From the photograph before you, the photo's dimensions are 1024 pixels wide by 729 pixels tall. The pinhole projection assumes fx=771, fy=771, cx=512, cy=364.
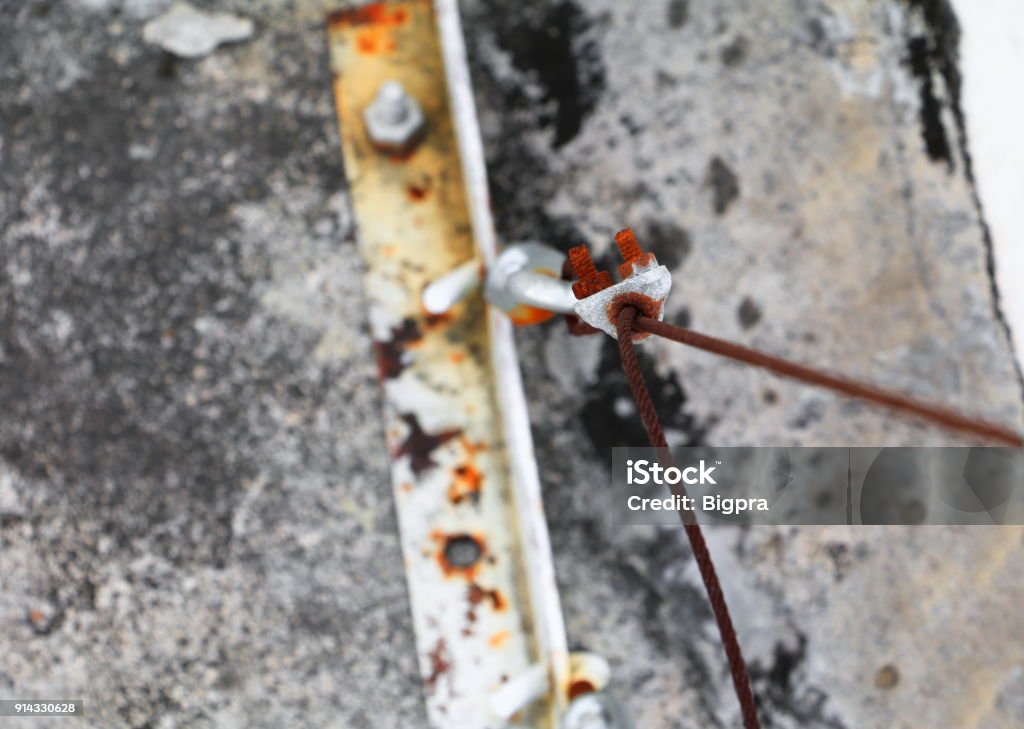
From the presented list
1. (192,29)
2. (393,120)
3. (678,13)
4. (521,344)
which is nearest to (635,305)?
(521,344)

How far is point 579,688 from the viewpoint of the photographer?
863 mm

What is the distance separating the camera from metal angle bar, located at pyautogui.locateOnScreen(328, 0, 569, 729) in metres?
0.89

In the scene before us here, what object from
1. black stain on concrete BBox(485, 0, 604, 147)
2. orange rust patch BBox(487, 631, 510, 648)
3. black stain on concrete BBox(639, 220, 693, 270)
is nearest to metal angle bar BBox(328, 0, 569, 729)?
orange rust patch BBox(487, 631, 510, 648)

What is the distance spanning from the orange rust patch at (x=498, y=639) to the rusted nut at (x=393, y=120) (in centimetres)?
62

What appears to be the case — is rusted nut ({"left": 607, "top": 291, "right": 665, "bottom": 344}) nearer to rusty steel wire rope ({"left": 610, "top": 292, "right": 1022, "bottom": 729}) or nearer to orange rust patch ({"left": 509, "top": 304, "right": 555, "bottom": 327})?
rusty steel wire rope ({"left": 610, "top": 292, "right": 1022, "bottom": 729})

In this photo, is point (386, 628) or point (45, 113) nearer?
point (386, 628)

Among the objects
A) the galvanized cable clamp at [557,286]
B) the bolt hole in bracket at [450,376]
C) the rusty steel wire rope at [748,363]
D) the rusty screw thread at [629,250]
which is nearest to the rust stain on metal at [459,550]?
→ the bolt hole in bracket at [450,376]

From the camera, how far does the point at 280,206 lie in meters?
0.99

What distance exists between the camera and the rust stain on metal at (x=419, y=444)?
947 millimetres

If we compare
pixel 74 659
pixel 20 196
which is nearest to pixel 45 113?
pixel 20 196

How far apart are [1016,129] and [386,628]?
0.96 m

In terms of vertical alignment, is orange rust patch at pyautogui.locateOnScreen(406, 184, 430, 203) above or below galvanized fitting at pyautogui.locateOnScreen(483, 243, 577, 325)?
above

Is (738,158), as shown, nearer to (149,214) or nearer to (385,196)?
(385,196)

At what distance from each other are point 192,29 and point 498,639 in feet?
2.93
